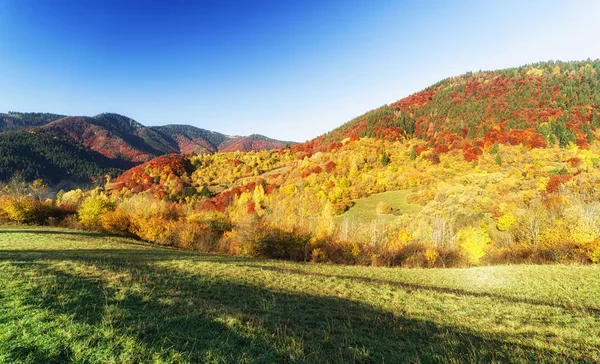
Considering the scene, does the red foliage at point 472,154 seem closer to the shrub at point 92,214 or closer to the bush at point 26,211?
the shrub at point 92,214

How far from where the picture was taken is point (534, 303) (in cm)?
1466

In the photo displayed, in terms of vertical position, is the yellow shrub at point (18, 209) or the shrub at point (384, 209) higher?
the yellow shrub at point (18, 209)

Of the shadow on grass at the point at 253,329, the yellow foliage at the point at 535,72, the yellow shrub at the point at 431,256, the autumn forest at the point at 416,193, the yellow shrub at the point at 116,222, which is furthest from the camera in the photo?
the yellow foliage at the point at 535,72

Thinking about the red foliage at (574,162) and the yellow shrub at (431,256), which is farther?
the red foliage at (574,162)

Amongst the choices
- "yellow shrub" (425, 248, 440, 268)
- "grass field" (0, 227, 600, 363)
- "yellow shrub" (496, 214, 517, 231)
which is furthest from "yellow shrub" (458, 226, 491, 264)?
"grass field" (0, 227, 600, 363)

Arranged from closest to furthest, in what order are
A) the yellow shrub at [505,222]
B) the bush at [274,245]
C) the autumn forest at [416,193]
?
the bush at [274,245] → the autumn forest at [416,193] → the yellow shrub at [505,222]

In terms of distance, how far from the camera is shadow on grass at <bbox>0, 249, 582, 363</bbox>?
6.75m

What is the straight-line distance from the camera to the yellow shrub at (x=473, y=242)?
2314 inches

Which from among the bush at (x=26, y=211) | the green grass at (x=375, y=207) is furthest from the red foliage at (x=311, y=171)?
the bush at (x=26, y=211)

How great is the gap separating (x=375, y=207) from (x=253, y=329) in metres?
96.0

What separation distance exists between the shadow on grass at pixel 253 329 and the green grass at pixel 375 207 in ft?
261

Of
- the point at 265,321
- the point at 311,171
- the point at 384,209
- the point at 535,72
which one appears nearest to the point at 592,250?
the point at 265,321

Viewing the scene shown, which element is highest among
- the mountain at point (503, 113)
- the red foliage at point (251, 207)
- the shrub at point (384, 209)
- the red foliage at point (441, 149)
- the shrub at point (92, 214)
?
the mountain at point (503, 113)

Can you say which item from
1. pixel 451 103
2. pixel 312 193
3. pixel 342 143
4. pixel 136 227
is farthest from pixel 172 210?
pixel 451 103
